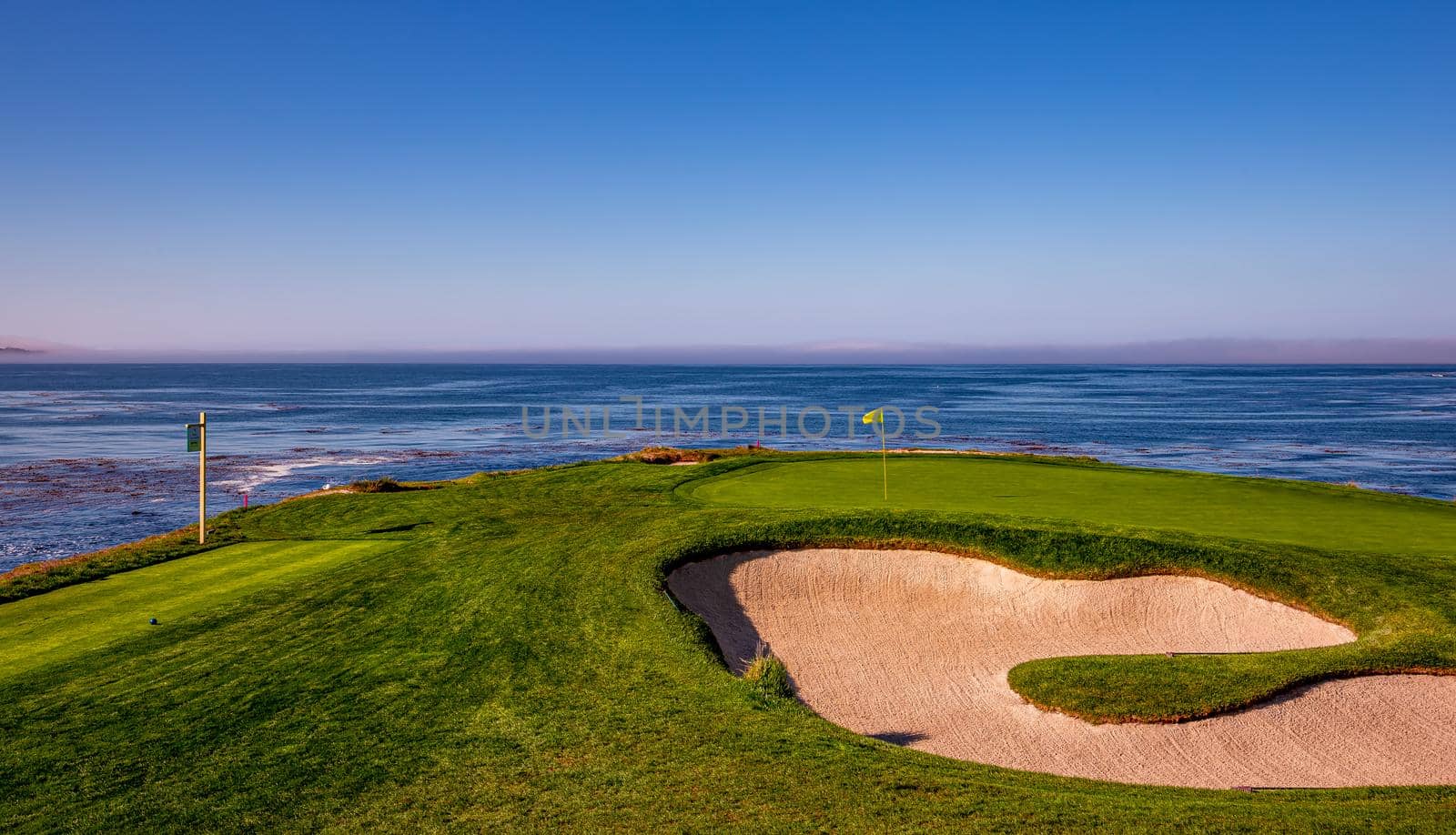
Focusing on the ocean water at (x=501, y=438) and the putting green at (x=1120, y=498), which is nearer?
the putting green at (x=1120, y=498)

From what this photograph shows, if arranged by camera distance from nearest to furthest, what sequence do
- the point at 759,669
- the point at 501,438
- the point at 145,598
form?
the point at 759,669 → the point at 145,598 → the point at 501,438

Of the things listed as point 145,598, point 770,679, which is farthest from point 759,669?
point 145,598

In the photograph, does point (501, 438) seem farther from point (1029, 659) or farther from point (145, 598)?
point (1029, 659)

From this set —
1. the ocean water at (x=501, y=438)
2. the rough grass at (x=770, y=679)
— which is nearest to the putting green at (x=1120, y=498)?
the rough grass at (x=770, y=679)

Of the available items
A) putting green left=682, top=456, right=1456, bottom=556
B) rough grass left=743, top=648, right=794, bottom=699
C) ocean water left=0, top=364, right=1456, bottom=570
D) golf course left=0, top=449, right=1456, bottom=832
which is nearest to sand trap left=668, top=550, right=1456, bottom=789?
golf course left=0, top=449, right=1456, bottom=832

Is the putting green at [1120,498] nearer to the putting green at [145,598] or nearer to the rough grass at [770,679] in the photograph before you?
the rough grass at [770,679]

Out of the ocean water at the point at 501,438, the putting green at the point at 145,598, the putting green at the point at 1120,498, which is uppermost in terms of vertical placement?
the putting green at the point at 1120,498

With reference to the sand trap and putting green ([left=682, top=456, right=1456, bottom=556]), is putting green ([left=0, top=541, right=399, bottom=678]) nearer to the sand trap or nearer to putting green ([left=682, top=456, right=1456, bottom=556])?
the sand trap
